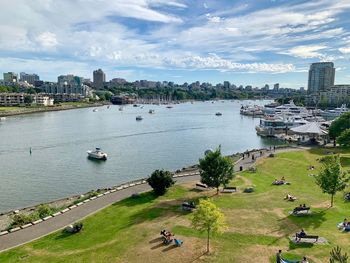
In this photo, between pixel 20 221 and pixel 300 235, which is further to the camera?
pixel 20 221

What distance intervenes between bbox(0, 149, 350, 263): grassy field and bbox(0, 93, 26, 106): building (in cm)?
17919

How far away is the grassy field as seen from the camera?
2130 cm

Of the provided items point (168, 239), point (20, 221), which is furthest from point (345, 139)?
point (20, 221)

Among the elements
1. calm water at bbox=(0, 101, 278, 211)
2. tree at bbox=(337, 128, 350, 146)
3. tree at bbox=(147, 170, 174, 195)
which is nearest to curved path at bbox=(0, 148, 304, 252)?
tree at bbox=(147, 170, 174, 195)

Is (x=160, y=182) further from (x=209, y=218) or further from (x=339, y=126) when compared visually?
(x=339, y=126)

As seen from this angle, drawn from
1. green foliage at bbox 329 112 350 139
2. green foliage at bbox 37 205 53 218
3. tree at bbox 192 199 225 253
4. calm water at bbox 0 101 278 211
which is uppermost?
green foliage at bbox 329 112 350 139

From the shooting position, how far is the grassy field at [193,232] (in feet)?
69.9

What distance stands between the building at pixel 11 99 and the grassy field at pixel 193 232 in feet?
588

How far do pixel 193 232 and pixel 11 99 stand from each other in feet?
632

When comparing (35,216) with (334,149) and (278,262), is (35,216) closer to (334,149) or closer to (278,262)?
(278,262)

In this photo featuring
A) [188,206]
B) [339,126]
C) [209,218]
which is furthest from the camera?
[339,126]

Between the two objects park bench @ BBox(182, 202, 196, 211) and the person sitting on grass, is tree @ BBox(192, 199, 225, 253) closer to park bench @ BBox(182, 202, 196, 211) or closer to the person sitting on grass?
the person sitting on grass

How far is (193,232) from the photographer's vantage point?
960 inches

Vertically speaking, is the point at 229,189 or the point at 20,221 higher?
the point at 229,189
